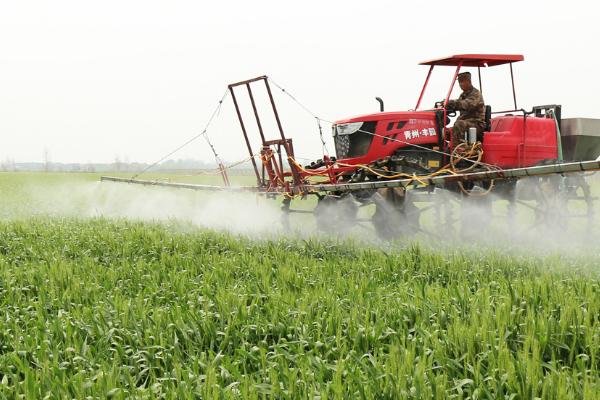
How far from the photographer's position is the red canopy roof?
1148 cm

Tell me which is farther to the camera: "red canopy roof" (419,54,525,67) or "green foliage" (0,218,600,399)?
"red canopy roof" (419,54,525,67)

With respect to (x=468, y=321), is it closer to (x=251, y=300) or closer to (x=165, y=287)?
(x=251, y=300)

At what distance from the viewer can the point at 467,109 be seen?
1167cm

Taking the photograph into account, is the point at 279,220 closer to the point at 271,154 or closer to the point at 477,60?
the point at 271,154

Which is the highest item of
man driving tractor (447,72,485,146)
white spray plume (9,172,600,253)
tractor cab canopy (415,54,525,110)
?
tractor cab canopy (415,54,525,110)

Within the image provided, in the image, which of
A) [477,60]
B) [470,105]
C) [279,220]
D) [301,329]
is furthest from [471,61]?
[301,329]

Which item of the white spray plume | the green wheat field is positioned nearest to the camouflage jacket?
the white spray plume

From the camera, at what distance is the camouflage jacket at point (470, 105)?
38.1 feet

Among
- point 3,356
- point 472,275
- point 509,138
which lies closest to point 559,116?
point 509,138

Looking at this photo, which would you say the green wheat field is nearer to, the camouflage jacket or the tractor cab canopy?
the camouflage jacket

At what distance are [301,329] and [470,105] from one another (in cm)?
785

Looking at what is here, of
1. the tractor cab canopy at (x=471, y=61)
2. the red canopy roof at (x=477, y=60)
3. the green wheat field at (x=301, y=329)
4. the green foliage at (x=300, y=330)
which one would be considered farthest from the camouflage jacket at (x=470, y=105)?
the green foliage at (x=300, y=330)

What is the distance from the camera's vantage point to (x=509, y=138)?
11977 millimetres

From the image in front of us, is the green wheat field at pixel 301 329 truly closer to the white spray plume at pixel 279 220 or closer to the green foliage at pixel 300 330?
→ the green foliage at pixel 300 330
